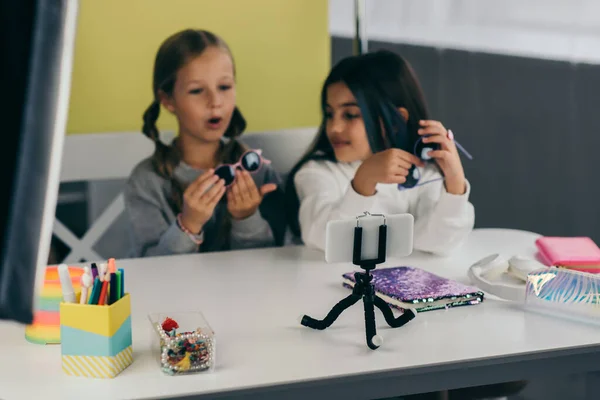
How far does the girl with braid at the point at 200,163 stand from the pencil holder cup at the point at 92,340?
0.82 metres

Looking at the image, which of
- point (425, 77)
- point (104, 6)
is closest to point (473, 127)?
point (425, 77)

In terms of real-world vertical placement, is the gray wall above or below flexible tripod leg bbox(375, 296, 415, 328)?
above

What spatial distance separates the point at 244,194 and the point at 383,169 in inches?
15.9

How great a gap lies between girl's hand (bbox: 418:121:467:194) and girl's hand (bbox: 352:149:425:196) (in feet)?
0.16

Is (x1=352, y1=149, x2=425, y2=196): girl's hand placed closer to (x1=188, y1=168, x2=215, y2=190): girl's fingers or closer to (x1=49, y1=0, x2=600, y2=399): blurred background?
(x1=49, y1=0, x2=600, y2=399): blurred background

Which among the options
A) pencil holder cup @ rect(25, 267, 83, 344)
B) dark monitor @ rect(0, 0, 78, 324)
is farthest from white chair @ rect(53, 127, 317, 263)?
dark monitor @ rect(0, 0, 78, 324)

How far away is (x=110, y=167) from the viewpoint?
6.68 ft

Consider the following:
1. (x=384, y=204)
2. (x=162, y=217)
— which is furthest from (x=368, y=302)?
(x=162, y=217)

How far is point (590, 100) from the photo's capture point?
2002 millimetres

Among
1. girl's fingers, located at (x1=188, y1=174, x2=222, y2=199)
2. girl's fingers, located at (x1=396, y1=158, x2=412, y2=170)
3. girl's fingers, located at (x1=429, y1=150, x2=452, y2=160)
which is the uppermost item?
girl's fingers, located at (x1=429, y1=150, x2=452, y2=160)

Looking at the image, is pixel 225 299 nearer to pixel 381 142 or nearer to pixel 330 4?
pixel 381 142

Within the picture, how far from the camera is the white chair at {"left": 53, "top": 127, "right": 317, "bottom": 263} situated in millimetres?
2018

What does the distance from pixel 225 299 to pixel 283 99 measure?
88cm

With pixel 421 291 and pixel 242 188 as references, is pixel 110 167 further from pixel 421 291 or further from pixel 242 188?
pixel 421 291
